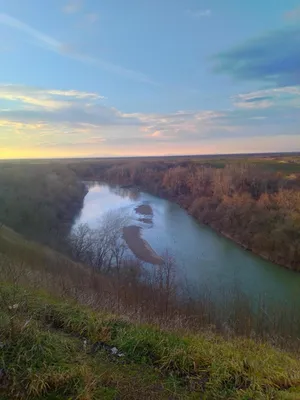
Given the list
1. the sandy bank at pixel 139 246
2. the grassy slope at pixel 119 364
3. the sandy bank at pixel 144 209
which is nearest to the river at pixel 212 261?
the sandy bank at pixel 139 246

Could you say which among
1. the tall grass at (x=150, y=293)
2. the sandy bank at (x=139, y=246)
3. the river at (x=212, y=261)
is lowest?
the river at (x=212, y=261)

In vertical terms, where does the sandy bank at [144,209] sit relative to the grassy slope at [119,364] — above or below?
below

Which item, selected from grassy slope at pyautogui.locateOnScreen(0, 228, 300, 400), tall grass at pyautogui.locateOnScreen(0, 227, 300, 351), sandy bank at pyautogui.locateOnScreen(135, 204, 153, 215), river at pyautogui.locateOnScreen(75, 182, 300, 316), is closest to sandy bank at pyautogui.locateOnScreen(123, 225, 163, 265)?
river at pyautogui.locateOnScreen(75, 182, 300, 316)

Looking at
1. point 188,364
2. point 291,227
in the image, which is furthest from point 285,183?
point 188,364

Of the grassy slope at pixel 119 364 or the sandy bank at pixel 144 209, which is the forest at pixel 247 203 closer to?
the sandy bank at pixel 144 209

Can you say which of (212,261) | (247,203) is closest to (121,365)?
(212,261)

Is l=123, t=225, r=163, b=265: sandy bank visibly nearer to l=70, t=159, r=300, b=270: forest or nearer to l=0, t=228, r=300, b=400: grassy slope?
l=70, t=159, r=300, b=270: forest
